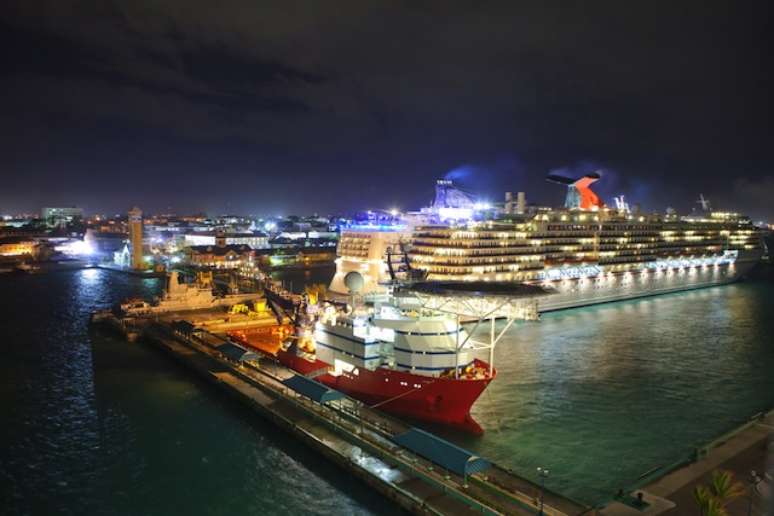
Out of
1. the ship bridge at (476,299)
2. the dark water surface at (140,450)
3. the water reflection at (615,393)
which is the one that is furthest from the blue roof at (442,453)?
the ship bridge at (476,299)

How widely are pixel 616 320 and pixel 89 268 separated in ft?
290

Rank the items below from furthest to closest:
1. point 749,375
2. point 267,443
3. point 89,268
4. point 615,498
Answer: point 89,268 → point 749,375 → point 267,443 → point 615,498

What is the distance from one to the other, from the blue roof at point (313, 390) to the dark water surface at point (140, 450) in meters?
2.14

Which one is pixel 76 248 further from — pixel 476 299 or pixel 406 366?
pixel 476 299

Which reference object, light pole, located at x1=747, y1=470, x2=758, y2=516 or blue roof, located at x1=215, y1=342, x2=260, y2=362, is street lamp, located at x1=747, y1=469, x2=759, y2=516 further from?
blue roof, located at x1=215, y1=342, x2=260, y2=362

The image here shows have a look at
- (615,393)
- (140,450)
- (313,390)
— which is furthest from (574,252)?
(140,450)

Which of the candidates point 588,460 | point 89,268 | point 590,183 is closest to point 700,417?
point 588,460

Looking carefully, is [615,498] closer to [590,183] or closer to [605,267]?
[605,267]

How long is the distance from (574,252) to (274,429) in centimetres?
4767

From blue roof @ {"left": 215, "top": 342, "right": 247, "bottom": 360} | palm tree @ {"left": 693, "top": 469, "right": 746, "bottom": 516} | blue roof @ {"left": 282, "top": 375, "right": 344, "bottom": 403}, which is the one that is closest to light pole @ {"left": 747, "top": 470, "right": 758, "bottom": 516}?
palm tree @ {"left": 693, "top": 469, "right": 746, "bottom": 516}

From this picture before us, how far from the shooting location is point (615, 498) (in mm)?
15734

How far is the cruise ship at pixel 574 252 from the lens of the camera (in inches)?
2133

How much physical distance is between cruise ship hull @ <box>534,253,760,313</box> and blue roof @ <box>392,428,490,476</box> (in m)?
33.1

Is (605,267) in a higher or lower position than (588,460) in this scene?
higher
